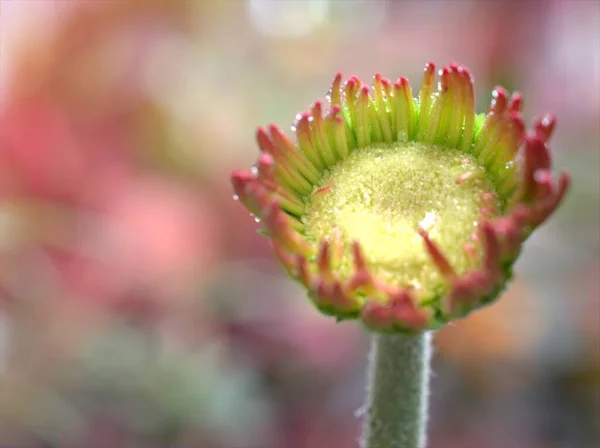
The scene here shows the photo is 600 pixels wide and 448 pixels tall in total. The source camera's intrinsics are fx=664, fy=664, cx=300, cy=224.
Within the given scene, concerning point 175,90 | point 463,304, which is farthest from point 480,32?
point 463,304

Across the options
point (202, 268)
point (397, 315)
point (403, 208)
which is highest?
point (202, 268)

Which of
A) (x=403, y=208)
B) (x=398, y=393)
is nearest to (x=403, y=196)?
(x=403, y=208)

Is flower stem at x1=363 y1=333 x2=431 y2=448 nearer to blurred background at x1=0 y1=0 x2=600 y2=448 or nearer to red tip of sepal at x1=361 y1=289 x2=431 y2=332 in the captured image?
red tip of sepal at x1=361 y1=289 x2=431 y2=332

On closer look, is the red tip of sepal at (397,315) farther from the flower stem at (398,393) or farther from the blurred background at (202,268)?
the blurred background at (202,268)

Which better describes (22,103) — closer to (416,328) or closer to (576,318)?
(576,318)

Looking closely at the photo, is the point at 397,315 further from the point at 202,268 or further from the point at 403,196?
the point at 202,268
